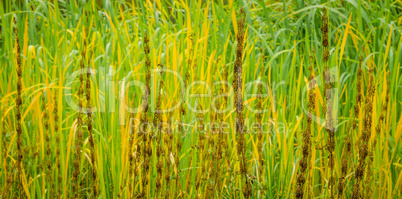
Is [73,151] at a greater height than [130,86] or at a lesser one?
lesser

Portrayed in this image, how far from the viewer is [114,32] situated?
2387 millimetres

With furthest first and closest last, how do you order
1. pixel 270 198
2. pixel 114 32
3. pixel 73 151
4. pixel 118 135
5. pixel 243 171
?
pixel 114 32 → pixel 73 151 → pixel 118 135 → pixel 270 198 → pixel 243 171

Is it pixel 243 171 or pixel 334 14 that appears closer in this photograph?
pixel 243 171

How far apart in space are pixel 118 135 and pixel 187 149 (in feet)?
1.17

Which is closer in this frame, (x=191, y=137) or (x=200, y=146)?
(x=200, y=146)

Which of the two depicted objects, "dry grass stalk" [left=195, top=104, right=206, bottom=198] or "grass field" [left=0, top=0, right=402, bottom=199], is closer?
"grass field" [left=0, top=0, right=402, bottom=199]

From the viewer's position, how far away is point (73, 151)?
1973 mm

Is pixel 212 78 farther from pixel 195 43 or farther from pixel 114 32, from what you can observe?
pixel 114 32

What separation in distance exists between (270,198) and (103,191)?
0.77 m

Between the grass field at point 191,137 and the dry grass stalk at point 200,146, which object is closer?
the grass field at point 191,137

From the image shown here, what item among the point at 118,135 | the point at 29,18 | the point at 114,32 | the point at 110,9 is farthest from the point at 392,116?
the point at 29,18

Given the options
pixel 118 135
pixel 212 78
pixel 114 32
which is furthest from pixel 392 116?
pixel 114 32

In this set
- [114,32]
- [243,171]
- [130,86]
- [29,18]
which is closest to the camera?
[243,171]

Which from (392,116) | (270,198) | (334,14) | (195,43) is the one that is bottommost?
(270,198)
